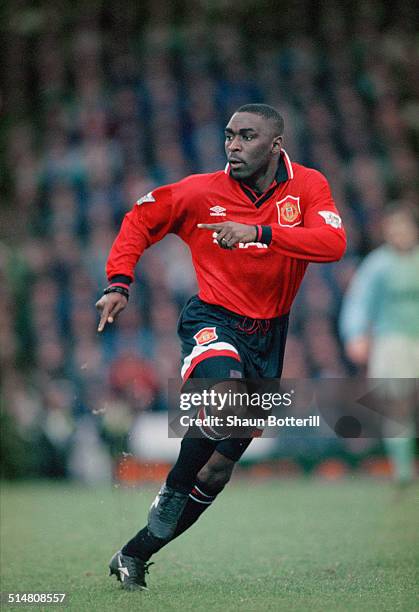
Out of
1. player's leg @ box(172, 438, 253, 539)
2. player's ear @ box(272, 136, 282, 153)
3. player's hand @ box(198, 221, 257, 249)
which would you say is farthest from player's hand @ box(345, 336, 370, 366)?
player's hand @ box(198, 221, 257, 249)

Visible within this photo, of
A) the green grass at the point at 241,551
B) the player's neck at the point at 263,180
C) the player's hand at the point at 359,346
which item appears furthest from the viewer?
the player's hand at the point at 359,346

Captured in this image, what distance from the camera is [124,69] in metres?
17.7

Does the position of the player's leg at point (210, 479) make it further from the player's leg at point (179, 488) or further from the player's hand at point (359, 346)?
the player's hand at point (359, 346)

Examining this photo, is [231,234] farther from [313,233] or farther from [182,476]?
[182,476]

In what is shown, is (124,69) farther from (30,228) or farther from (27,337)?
(27,337)

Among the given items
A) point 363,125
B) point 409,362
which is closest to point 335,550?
point 409,362

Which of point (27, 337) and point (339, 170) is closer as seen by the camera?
point (27, 337)

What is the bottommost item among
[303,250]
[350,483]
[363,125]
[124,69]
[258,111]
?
[350,483]

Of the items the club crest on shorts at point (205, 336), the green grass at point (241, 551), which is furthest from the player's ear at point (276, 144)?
the green grass at point (241, 551)

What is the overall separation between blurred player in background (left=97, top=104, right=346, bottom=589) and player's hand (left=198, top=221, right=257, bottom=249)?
268 mm

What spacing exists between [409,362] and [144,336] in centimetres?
424

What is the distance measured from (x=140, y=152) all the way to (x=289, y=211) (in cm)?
1069

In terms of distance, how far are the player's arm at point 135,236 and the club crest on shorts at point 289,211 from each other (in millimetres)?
537

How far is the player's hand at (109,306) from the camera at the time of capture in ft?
17.4
